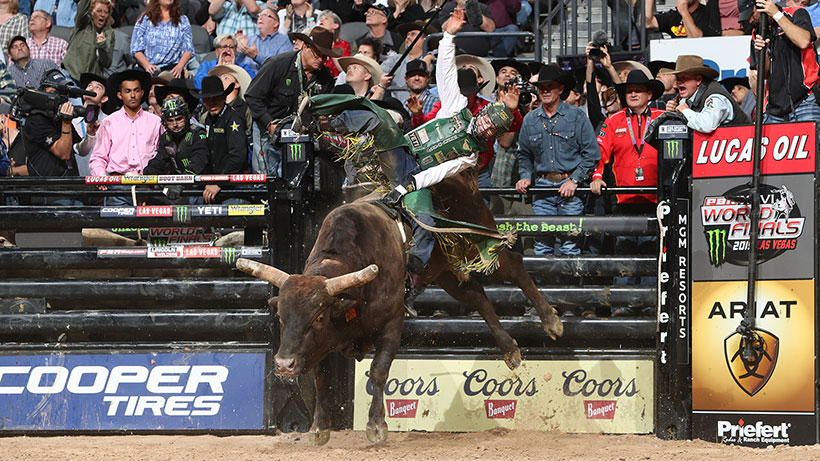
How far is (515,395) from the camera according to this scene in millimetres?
8273

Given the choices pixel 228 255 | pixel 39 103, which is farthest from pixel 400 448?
pixel 39 103

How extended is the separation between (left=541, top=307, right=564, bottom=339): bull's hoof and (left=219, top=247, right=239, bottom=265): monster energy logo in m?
2.62

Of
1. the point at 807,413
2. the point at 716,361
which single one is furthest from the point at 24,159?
the point at 807,413

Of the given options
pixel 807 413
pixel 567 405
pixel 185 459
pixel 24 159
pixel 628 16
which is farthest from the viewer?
pixel 628 16

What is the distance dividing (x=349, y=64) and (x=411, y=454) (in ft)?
16.5

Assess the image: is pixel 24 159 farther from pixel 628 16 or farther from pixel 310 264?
pixel 628 16

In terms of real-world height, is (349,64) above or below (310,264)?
above

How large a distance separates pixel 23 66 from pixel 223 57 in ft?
8.85

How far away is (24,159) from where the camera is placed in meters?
10.2

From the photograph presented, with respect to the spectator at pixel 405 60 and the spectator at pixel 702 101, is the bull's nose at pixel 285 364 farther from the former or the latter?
the spectator at pixel 405 60

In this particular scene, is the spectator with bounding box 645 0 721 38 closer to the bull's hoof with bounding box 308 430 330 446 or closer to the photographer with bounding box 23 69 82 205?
the photographer with bounding box 23 69 82 205

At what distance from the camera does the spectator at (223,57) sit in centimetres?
1222

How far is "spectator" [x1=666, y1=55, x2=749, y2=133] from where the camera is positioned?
311 inches

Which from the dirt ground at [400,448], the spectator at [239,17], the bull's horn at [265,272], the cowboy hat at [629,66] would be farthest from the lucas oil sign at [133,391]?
the spectator at [239,17]
